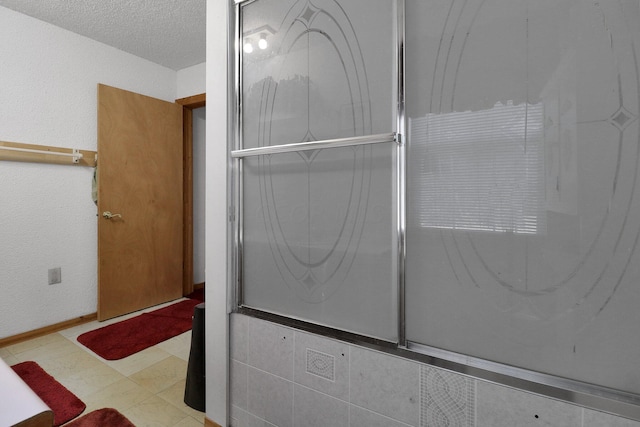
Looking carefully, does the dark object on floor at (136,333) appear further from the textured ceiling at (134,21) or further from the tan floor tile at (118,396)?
the textured ceiling at (134,21)

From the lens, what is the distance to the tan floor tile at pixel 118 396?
170 centimetres

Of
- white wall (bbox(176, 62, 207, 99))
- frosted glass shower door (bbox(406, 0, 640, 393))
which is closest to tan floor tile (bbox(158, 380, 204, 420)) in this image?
frosted glass shower door (bbox(406, 0, 640, 393))

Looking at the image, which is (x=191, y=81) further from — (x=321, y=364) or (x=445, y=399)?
(x=445, y=399)

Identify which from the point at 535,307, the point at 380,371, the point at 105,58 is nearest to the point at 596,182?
the point at 535,307

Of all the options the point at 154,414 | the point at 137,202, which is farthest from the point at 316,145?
the point at 137,202

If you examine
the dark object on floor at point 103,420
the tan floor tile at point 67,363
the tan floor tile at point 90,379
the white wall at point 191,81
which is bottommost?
the dark object on floor at point 103,420

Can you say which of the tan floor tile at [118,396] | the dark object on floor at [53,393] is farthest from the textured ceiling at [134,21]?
the tan floor tile at [118,396]

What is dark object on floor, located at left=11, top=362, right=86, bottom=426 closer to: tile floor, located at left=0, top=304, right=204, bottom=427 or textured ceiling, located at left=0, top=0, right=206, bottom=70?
tile floor, located at left=0, top=304, right=204, bottom=427

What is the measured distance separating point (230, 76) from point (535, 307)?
1.43 metres

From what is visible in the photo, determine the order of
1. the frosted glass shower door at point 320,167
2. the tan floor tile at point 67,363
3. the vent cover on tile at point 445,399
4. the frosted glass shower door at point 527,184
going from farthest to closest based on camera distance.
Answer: the tan floor tile at point 67,363 < the frosted glass shower door at point 320,167 < the vent cover on tile at point 445,399 < the frosted glass shower door at point 527,184

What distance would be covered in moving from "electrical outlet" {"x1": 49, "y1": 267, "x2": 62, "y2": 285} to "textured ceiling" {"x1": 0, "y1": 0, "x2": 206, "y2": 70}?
6.52 feet

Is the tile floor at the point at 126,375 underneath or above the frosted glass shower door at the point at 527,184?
underneath

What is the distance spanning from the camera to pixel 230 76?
141 centimetres

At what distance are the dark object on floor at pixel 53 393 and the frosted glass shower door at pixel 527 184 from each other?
1.82 meters
